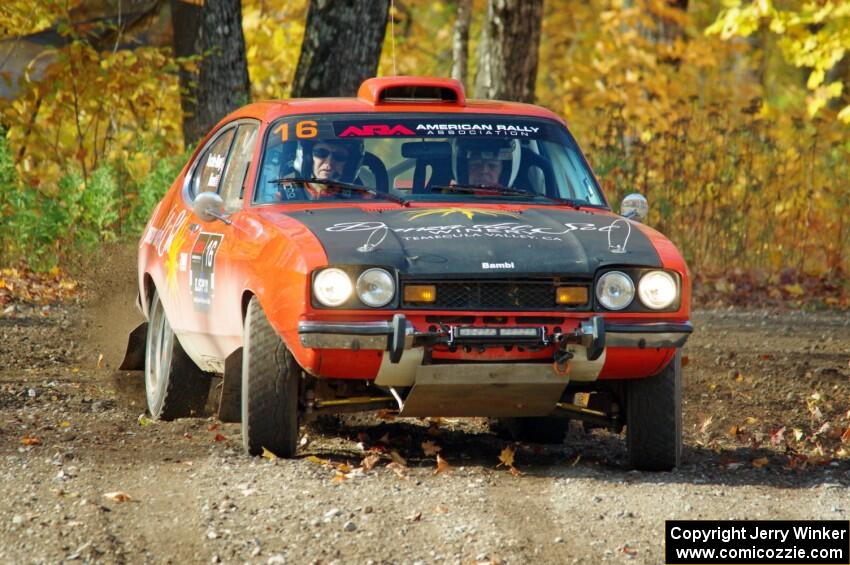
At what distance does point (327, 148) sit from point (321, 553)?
2969mm

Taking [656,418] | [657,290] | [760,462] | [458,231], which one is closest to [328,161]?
[458,231]

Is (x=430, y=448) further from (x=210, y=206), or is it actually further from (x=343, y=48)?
(x=343, y=48)

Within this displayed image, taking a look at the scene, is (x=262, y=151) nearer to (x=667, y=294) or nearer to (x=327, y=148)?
(x=327, y=148)

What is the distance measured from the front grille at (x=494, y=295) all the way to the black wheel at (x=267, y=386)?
26.7 inches

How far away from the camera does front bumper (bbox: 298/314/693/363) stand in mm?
6488

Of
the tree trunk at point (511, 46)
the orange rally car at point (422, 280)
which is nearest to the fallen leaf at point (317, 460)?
the orange rally car at point (422, 280)

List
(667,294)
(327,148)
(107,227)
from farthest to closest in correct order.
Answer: (107,227) < (327,148) < (667,294)

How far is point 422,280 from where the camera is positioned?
654cm

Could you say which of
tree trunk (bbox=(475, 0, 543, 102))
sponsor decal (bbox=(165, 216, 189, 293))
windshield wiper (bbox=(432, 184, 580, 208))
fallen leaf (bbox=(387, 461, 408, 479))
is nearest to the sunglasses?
windshield wiper (bbox=(432, 184, 580, 208))

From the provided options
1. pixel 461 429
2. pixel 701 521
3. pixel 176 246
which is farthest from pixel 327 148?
pixel 701 521

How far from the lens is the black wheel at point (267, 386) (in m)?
6.85

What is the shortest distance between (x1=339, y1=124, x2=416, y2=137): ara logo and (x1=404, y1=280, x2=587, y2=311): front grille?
1611mm

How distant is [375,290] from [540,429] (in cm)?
A: 204

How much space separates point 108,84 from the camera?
688 inches
